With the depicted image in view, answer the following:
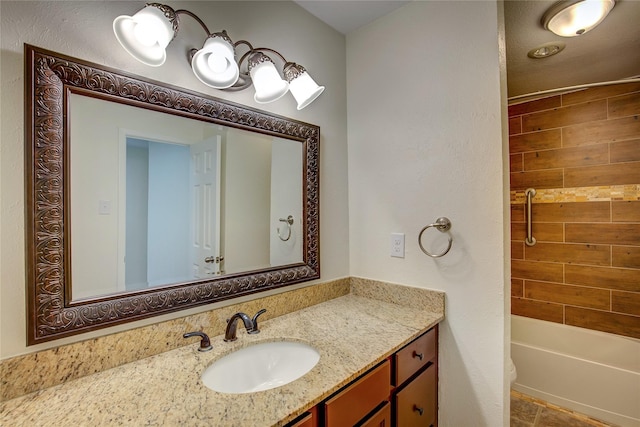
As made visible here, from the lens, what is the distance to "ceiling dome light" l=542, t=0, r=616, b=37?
4.26 feet

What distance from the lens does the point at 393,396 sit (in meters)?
1.11

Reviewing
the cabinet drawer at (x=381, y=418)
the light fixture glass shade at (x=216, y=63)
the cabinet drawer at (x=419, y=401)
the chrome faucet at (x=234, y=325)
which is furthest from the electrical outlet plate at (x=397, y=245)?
the light fixture glass shade at (x=216, y=63)

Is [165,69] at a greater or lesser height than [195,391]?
greater

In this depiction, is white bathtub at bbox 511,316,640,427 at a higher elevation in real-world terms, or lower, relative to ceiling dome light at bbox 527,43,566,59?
lower

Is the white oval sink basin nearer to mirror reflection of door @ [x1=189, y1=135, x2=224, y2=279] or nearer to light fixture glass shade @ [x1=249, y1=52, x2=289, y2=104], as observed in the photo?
mirror reflection of door @ [x1=189, y1=135, x2=224, y2=279]

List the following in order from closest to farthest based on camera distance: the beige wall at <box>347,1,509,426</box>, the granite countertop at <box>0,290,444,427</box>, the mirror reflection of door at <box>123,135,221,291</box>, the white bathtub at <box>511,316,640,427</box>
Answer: the granite countertop at <box>0,290,444,427</box> → the mirror reflection of door at <box>123,135,221,291</box> → the beige wall at <box>347,1,509,426</box> → the white bathtub at <box>511,316,640,427</box>

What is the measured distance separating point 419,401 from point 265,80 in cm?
151

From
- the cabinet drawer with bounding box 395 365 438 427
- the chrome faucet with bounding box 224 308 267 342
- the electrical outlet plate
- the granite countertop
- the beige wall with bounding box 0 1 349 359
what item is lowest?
the cabinet drawer with bounding box 395 365 438 427

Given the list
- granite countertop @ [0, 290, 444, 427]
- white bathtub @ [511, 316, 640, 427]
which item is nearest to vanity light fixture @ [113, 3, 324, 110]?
granite countertop @ [0, 290, 444, 427]

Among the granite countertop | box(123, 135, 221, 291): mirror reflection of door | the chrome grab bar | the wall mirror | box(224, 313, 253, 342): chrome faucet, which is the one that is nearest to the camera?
the granite countertop

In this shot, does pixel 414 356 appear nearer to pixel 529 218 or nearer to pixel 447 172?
pixel 447 172

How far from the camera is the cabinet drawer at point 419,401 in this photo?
1.14m

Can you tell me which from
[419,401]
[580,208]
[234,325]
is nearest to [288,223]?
[234,325]

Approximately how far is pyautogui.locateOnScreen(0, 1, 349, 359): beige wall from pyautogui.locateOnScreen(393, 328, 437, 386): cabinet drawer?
0.58 metres
